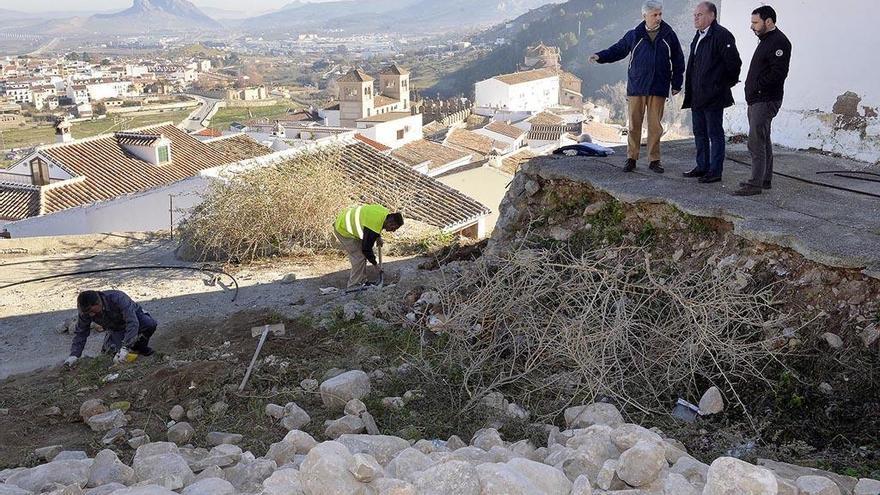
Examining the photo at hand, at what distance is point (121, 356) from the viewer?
660cm

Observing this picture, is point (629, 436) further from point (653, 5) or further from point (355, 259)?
point (355, 259)

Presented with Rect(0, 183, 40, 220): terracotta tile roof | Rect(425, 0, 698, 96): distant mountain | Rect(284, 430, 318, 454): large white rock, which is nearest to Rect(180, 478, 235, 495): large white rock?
Rect(284, 430, 318, 454): large white rock

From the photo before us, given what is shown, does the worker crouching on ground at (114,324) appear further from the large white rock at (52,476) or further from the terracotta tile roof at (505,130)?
the terracotta tile roof at (505,130)

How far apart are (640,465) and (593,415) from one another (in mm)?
1025

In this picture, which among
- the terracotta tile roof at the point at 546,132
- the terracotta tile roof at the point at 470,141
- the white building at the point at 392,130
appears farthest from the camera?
the terracotta tile roof at the point at 546,132

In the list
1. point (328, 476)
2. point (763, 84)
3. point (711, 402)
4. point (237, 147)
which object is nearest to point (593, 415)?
point (711, 402)

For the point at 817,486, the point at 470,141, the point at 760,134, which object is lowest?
the point at 470,141

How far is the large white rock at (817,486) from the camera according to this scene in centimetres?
315

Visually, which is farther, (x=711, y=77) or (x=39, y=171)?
(x=39, y=171)

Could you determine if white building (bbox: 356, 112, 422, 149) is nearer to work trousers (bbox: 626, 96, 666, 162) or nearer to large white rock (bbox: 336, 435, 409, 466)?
work trousers (bbox: 626, 96, 666, 162)

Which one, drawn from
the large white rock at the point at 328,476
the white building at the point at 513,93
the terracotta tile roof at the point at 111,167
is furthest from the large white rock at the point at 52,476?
the white building at the point at 513,93

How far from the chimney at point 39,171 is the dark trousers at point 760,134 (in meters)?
21.5

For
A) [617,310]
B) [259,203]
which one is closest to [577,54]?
[259,203]

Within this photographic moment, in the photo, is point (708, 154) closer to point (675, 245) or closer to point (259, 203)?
point (675, 245)
